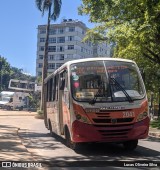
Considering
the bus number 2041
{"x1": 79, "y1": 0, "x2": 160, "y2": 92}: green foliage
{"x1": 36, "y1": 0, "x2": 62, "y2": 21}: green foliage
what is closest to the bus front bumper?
Result: the bus number 2041

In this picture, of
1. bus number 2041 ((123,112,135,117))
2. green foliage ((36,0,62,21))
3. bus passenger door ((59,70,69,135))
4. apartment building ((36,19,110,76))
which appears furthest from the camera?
apartment building ((36,19,110,76))

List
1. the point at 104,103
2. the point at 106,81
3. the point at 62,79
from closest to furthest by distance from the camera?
the point at 104,103 → the point at 106,81 → the point at 62,79

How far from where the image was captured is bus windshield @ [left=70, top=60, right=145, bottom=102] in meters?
12.3

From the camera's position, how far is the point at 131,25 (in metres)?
24.5

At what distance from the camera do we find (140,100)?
12.4 m

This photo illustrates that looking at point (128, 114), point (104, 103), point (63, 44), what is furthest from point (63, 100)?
point (63, 44)

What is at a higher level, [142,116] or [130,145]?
[142,116]

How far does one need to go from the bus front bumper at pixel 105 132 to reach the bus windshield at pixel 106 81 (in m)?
0.83

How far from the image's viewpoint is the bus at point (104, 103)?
11.9 metres

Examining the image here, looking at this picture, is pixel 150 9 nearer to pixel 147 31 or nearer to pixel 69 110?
pixel 147 31

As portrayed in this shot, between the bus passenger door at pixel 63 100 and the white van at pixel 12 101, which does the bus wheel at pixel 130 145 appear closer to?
the bus passenger door at pixel 63 100

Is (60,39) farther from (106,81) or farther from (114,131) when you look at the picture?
(114,131)

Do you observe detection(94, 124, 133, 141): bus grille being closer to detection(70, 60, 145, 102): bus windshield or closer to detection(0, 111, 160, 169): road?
detection(0, 111, 160, 169): road

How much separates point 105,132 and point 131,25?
13.8m
